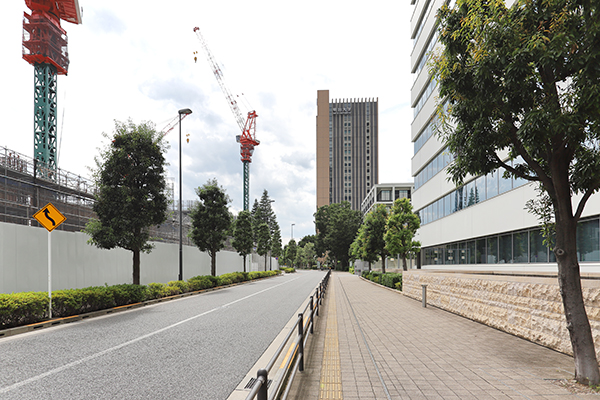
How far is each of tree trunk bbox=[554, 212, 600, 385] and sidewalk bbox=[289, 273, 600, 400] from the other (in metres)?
0.39

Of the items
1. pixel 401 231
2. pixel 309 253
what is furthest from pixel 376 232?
pixel 309 253

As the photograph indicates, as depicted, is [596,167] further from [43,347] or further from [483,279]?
[43,347]

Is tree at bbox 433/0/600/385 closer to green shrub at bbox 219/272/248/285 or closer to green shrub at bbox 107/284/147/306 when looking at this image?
green shrub at bbox 107/284/147/306

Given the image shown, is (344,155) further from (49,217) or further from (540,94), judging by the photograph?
(540,94)

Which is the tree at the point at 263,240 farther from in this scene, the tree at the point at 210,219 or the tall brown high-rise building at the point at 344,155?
the tall brown high-rise building at the point at 344,155

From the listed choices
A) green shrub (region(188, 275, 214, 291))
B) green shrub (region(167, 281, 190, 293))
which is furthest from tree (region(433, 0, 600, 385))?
green shrub (region(188, 275, 214, 291))

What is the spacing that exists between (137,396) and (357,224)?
238 ft

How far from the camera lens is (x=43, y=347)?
8047mm

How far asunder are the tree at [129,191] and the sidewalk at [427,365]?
10.3m

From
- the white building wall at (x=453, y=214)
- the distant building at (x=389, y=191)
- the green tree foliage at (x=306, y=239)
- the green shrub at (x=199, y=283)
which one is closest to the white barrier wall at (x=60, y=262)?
the green shrub at (x=199, y=283)

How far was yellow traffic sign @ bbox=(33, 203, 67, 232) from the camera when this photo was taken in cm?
1217

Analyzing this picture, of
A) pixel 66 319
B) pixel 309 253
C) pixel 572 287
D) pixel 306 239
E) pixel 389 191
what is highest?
pixel 389 191

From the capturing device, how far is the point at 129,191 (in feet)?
54.4

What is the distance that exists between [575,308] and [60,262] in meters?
16.8
